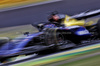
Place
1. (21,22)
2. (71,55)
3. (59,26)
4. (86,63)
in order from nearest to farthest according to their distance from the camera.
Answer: (86,63)
(71,55)
(59,26)
(21,22)

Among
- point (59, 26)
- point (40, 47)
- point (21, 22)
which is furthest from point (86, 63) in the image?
point (21, 22)

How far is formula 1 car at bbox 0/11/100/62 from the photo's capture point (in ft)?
13.1

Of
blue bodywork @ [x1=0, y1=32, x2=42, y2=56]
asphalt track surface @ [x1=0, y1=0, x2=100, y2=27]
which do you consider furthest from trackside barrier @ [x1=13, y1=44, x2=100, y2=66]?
asphalt track surface @ [x1=0, y1=0, x2=100, y2=27]

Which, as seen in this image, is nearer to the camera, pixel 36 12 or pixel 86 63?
pixel 86 63

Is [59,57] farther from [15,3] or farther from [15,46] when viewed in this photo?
[15,3]

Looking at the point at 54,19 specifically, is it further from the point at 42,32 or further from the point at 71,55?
the point at 71,55

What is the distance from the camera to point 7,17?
7.70m

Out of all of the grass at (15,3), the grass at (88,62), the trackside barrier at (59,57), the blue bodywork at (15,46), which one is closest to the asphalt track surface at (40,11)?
the grass at (15,3)

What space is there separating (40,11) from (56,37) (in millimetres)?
3626

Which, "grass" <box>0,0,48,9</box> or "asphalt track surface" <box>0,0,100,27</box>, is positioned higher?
"grass" <box>0,0,48,9</box>

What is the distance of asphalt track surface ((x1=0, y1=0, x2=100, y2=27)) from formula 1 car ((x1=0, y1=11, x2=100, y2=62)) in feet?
8.39

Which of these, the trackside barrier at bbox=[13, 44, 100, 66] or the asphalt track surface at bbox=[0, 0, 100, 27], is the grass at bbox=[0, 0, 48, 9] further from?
the trackside barrier at bbox=[13, 44, 100, 66]

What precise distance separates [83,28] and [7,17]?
158 inches

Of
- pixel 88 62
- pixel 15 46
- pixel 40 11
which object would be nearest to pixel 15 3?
pixel 40 11
